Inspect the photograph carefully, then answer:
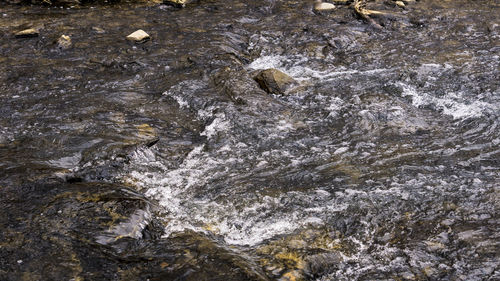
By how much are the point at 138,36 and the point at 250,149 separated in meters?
4.17

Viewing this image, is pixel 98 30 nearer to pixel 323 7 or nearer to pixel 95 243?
pixel 323 7

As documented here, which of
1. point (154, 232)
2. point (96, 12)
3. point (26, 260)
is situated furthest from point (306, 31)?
point (26, 260)

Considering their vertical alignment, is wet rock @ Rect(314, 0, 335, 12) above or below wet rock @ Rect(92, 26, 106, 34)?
above

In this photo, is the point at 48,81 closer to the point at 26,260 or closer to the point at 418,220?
the point at 26,260

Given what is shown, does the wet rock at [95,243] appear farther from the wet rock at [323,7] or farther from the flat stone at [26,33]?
the wet rock at [323,7]

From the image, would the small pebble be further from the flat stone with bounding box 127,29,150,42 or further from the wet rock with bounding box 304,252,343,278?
the wet rock with bounding box 304,252,343,278

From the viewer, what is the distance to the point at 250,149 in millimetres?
5645

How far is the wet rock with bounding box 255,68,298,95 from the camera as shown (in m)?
6.99

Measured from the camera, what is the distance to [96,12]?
10.2 meters

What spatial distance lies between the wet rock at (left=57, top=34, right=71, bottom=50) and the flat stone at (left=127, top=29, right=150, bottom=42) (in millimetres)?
1076

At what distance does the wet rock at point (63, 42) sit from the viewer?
8.34 meters

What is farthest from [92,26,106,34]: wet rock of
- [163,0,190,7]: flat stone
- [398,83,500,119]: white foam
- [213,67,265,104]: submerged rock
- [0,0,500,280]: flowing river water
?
[398,83,500,119]: white foam

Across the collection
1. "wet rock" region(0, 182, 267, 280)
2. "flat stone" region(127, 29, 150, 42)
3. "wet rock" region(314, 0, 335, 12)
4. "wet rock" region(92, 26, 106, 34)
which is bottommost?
"wet rock" region(92, 26, 106, 34)

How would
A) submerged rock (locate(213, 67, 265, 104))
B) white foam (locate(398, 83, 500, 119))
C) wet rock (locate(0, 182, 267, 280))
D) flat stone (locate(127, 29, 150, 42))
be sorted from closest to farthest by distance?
1. wet rock (locate(0, 182, 267, 280))
2. white foam (locate(398, 83, 500, 119))
3. submerged rock (locate(213, 67, 265, 104))
4. flat stone (locate(127, 29, 150, 42))
